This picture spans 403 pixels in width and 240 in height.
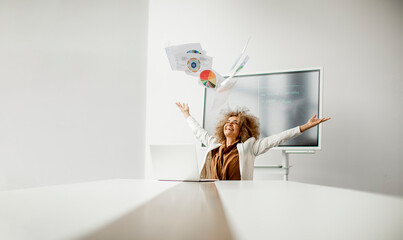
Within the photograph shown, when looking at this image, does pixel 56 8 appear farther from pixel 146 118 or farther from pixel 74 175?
pixel 74 175

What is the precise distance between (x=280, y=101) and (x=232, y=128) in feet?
1.79

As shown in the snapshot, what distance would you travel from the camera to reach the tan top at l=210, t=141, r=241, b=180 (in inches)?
102

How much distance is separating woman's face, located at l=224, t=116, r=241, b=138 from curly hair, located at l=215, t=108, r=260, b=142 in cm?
4

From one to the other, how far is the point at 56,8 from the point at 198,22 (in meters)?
1.70

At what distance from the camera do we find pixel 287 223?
0.79 feet

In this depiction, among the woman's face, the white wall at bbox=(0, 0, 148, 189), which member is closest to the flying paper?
the woman's face

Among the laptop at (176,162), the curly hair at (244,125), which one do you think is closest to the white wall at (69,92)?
the curly hair at (244,125)

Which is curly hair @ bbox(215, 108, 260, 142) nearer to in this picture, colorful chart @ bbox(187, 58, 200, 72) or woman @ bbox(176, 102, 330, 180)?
woman @ bbox(176, 102, 330, 180)

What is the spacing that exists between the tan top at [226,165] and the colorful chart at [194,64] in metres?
0.79

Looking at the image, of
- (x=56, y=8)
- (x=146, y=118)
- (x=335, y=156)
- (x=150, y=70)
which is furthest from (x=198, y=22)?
(x=335, y=156)

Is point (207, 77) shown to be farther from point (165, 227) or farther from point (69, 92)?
point (165, 227)

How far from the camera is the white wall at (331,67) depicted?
3217 mm

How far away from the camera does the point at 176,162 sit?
56.6 inches

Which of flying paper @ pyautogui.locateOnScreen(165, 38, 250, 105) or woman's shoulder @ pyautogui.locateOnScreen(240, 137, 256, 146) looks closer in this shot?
flying paper @ pyautogui.locateOnScreen(165, 38, 250, 105)
